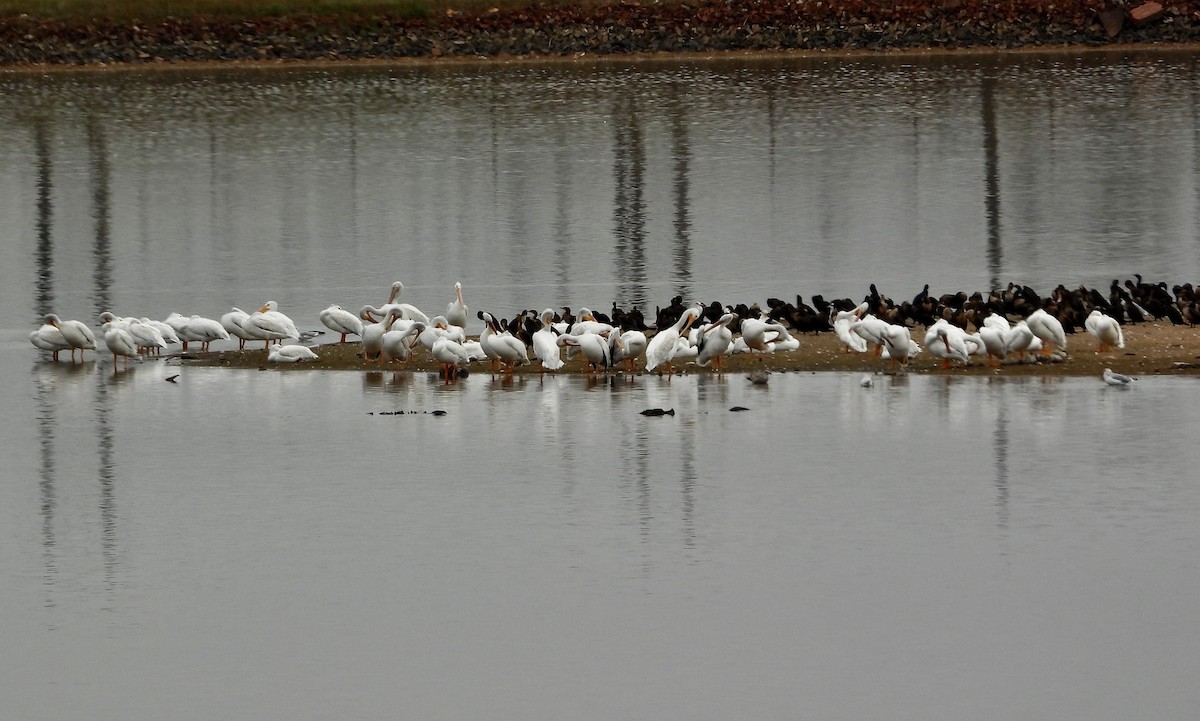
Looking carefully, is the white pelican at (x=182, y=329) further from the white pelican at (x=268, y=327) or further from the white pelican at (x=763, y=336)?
the white pelican at (x=763, y=336)

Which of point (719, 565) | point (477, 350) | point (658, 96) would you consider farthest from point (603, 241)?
point (658, 96)

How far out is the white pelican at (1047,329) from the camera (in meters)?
20.3

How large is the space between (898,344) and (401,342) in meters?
5.24

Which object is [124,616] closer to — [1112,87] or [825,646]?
[825,646]

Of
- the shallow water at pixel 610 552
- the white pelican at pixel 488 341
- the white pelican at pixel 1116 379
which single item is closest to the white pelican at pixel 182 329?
the shallow water at pixel 610 552

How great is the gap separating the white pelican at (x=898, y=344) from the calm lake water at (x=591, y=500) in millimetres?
890

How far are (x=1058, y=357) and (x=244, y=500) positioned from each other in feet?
29.2

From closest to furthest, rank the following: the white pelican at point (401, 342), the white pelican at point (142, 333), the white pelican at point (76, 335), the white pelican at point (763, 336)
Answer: the white pelican at point (763, 336) < the white pelican at point (401, 342) < the white pelican at point (142, 333) < the white pelican at point (76, 335)

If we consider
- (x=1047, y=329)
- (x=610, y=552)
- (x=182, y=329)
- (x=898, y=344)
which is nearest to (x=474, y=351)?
(x=182, y=329)

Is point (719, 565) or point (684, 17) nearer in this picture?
point (719, 565)

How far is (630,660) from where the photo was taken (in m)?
11.7

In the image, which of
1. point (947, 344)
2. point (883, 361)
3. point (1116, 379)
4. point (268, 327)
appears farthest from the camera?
point (268, 327)

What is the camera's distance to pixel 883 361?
20875 mm

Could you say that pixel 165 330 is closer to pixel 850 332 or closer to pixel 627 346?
pixel 627 346
